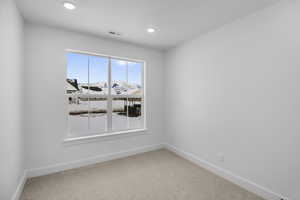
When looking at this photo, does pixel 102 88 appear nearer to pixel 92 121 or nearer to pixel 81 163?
pixel 92 121

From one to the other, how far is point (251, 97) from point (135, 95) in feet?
7.62

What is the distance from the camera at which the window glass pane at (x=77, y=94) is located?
2.71 meters

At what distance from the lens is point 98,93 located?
2.98 m

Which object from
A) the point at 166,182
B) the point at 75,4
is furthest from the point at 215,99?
the point at 75,4

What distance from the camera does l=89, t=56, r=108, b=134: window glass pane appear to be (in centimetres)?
292

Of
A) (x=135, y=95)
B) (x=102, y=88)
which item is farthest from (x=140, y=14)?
(x=135, y=95)

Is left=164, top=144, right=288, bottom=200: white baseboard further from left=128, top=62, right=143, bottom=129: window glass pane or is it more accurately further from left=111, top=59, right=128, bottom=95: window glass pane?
left=111, top=59, right=128, bottom=95: window glass pane

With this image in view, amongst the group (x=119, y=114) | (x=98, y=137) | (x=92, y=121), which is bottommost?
(x=98, y=137)

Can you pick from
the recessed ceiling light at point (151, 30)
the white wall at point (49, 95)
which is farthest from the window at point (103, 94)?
the recessed ceiling light at point (151, 30)

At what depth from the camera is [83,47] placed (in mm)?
2699

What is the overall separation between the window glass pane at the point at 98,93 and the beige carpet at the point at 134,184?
0.80 metres

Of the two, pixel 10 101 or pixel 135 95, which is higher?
pixel 135 95

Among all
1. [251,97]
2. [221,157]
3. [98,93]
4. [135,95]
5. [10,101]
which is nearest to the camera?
[10,101]

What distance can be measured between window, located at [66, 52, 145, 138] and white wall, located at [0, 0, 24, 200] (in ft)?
2.63
